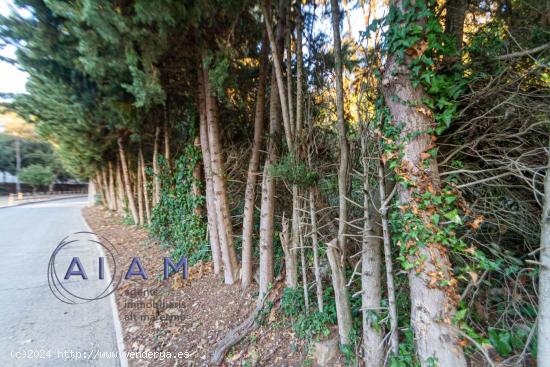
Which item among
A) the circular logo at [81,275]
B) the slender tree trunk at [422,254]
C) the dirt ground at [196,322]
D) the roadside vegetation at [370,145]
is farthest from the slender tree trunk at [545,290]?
the circular logo at [81,275]

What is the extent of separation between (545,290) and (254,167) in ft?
10.1

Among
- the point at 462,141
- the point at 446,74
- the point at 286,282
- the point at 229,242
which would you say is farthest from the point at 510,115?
the point at 229,242

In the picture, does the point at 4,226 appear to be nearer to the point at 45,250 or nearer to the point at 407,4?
the point at 45,250

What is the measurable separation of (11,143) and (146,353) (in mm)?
41378

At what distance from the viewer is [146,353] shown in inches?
112

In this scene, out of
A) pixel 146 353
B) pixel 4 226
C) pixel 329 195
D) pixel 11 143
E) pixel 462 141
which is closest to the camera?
pixel 462 141

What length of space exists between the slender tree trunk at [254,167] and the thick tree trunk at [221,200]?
267mm

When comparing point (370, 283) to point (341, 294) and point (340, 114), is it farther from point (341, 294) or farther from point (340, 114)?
point (340, 114)

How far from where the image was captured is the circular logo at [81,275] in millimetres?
3990

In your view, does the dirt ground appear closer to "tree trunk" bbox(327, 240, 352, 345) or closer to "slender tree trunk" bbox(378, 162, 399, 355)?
"tree trunk" bbox(327, 240, 352, 345)

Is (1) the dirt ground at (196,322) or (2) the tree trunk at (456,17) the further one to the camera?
(1) the dirt ground at (196,322)

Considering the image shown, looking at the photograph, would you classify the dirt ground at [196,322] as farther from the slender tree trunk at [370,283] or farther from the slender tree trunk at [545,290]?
the slender tree trunk at [545,290]

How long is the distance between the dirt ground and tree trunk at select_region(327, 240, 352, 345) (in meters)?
0.33

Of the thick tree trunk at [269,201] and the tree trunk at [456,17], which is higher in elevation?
the tree trunk at [456,17]
